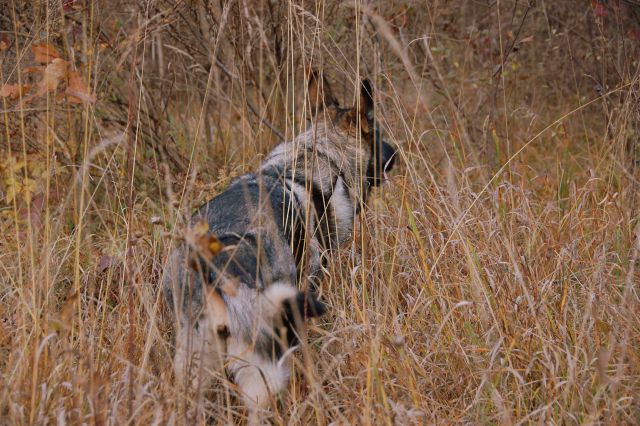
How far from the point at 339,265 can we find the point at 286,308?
0.98 m

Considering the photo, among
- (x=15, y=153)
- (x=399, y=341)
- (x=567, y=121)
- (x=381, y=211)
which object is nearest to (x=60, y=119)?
(x=15, y=153)

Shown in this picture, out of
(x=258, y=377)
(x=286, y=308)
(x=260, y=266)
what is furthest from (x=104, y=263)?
(x=286, y=308)

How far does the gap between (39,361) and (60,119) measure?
2217 mm

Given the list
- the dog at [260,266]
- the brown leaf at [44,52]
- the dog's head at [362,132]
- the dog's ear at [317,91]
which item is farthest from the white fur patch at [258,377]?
the dog's head at [362,132]

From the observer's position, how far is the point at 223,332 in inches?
81.6

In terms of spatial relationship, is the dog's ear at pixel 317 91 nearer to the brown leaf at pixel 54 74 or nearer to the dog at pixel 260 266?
the dog at pixel 260 266

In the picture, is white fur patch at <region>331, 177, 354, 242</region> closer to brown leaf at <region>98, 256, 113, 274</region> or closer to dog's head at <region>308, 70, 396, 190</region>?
dog's head at <region>308, 70, 396, 190</region>

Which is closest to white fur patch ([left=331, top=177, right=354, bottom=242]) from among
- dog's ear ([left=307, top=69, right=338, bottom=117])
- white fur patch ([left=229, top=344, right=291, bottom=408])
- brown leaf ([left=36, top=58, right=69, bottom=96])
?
dog's ear ([left=307, top=69, right=338, bottom=117])

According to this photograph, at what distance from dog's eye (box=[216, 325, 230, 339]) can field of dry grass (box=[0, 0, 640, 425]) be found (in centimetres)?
18

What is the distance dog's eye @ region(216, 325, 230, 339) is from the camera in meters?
2.01

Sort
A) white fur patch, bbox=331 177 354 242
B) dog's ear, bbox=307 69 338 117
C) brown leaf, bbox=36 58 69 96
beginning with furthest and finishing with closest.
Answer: white fur patch, bbox=331 177 354 242 → dog's ear, bbox=307 69 338 117 → brown leaf, bbox=36 58 69 96

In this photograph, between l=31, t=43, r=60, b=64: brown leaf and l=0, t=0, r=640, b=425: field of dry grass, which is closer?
l=0, t=0, r=640, b=425: field of dry grass

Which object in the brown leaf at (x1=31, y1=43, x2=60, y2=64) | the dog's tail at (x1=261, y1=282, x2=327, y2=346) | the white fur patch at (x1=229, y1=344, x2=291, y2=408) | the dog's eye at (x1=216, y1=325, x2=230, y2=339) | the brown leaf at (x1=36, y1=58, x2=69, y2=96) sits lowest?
the white fur patch at (x1=229, y1=344, x2=291, y2=408)

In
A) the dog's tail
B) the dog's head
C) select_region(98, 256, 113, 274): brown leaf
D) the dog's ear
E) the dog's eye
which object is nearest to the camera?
the dog's tail
